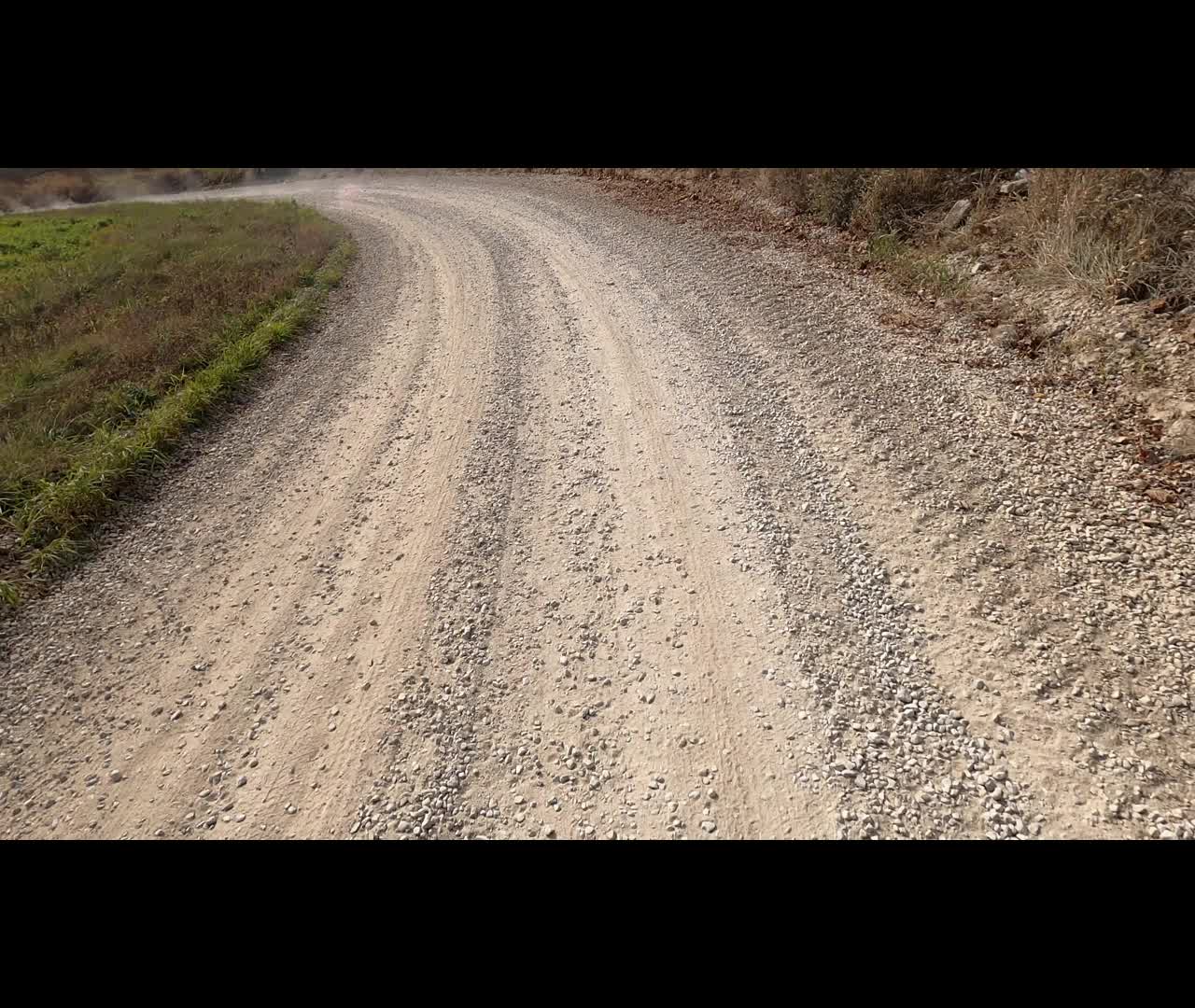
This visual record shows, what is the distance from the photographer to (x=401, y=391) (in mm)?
6680

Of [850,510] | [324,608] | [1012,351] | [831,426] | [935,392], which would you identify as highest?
[1012,351]

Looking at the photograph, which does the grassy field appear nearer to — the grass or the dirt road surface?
the dirt road surface

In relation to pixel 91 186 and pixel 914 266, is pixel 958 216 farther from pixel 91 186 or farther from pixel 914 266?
pixel 91 186

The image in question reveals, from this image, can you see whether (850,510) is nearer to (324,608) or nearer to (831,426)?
(831,426)

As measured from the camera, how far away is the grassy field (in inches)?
200

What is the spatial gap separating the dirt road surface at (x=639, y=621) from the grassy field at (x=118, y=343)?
1.60 feet

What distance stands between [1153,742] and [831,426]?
320 centimetres

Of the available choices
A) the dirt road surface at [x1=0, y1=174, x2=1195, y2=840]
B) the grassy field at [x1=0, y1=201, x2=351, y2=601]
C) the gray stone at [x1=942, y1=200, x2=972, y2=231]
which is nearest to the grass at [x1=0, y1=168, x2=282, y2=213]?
the grassy field at [x1=0, y1=201, x2=351, y2=601]

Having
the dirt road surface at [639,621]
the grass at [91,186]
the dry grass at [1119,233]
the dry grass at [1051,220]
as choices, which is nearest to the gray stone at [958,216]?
the dry grass at [1051,220]

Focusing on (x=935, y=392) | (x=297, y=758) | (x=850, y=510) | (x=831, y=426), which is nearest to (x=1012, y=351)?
(x=935, y=392)

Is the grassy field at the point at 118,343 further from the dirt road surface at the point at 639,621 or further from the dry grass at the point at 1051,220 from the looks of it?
the dry grass at the point at 1051,220

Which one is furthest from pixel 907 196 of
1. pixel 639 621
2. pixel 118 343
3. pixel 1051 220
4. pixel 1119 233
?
→ pixel 118 343

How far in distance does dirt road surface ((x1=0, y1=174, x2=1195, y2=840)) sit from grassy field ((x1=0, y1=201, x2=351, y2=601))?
488 mm

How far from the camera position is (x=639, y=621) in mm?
3879
